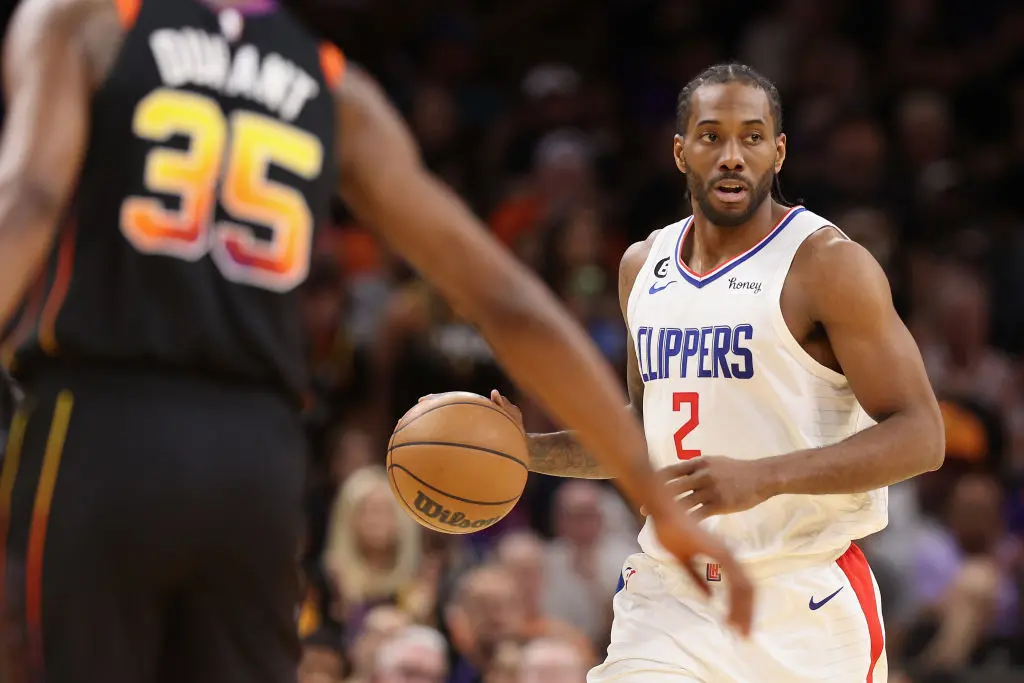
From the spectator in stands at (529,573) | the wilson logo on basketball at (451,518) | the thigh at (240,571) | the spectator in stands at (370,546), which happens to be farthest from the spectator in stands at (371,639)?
the thigh at (240,571)

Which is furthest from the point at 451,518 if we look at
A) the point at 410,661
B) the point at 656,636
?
the point at 410,661

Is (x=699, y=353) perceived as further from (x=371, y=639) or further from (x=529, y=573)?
(x=529, y=573)

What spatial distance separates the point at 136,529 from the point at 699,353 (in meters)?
2.21

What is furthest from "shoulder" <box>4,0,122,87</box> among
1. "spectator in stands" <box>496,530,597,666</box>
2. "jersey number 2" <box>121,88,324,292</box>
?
"spectator in stands" <box>496,530,597,666</box>

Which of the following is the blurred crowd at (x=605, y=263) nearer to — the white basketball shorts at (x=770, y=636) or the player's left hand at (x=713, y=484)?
the white basketball shorts at (x=770, y=636)

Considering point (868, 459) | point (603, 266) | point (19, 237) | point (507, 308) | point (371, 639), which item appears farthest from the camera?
point (603, 266)

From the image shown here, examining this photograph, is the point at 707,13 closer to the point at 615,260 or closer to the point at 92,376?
the point at 615,260

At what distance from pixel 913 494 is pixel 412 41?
5.94 meters

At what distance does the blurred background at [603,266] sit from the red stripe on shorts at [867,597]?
2.47 meters

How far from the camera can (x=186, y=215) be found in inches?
102

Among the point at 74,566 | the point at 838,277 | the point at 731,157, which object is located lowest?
the point at 74,566

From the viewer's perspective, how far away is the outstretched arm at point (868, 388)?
161 inches

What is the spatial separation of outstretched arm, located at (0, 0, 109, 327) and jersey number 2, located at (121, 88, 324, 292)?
116mm

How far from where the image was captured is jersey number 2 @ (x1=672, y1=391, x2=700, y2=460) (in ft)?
14.5
